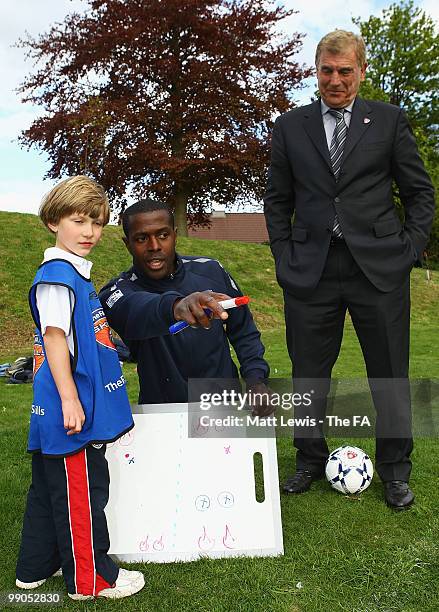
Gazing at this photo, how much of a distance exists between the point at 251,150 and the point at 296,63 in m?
4.52

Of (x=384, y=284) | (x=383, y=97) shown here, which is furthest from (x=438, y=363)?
(x=383, y=97)

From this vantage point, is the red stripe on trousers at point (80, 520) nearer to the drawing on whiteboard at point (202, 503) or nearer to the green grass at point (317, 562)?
the green grass at point (317, 562)

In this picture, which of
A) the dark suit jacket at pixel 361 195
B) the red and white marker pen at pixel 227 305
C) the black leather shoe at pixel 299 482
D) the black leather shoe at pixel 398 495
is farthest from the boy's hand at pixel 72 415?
the black leather shoe at pixel 398 495

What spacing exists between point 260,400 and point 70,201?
1340 mm

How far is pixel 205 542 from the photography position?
125 inches

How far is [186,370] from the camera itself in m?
3.58

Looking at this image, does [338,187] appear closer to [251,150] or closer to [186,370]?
[186,370]

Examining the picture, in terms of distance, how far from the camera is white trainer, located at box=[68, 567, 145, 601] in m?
2.81

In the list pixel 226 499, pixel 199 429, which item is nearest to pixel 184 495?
pixel 226 499

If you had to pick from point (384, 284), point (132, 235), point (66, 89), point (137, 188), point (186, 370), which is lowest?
point (186, 370)

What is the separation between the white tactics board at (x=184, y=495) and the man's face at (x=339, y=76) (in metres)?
1.91

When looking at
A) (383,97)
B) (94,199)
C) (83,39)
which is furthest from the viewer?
(383,97)

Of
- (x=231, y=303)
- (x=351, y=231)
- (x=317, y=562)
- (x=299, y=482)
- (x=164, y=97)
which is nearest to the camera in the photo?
(x=231, y=303)

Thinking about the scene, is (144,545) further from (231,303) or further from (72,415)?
(231,303)
